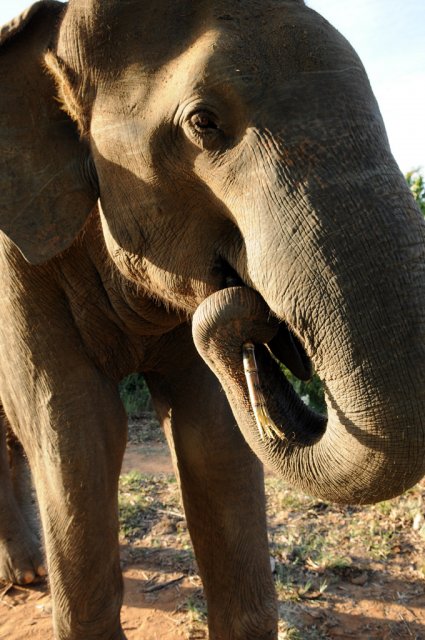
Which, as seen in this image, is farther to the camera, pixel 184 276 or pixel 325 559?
pixel 325 559

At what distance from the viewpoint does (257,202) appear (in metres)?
1.46

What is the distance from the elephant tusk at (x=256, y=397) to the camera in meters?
1.49

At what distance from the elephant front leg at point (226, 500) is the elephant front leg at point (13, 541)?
1499 mm

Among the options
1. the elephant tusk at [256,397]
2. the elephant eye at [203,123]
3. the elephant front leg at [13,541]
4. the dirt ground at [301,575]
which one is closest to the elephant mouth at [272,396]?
the elephant tusk at [256,397]

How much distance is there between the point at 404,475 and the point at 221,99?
87cm

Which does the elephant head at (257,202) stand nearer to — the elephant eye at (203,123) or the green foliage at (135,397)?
the elephant eye at (203,123)

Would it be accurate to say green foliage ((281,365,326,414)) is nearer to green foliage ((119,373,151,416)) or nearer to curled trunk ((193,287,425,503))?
green foliage ((119,373,151,416))

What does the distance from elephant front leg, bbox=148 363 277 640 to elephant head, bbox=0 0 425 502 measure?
0.73m

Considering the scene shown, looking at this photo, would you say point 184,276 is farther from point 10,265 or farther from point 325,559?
point 325,559

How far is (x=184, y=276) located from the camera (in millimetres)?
1753

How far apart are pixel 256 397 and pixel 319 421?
0.65ft

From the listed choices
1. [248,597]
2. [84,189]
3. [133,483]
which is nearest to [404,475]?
[84,189]

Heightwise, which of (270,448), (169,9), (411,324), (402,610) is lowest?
(402,610)

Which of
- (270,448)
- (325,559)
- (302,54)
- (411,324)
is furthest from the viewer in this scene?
(325,559)
